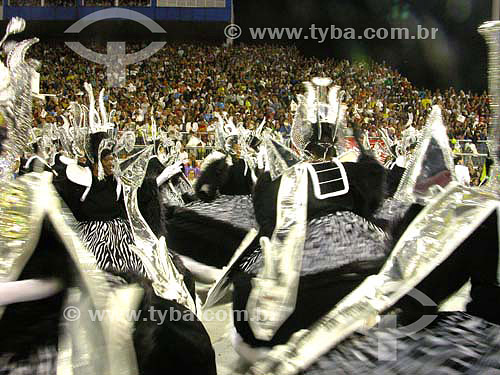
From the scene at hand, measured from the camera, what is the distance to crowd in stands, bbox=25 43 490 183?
47.5ft

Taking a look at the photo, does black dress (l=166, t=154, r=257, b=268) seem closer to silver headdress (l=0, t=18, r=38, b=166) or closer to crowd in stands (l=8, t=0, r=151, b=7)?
silver headdress (l=0, t=18, r=38, b=166)

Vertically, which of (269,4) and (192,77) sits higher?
(269,4)

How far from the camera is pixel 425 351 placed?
1389 mm

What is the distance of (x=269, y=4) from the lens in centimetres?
2012

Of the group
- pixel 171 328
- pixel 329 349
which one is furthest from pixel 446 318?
pixel 171 328

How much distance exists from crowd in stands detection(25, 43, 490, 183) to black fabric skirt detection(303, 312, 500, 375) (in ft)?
34.1

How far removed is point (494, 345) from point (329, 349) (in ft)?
1.37

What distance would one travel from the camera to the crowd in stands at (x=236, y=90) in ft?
47.5

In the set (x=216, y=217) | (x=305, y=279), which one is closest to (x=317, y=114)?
(x=305, y=279)

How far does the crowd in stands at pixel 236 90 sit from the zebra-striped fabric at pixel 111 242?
25.5 ft

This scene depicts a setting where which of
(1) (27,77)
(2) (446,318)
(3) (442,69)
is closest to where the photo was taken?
(2) (446,318)

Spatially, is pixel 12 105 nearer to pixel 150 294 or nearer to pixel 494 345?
pixel 150 294

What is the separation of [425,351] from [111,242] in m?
2.90

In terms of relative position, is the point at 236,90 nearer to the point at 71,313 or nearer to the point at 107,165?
the point at 107,165
